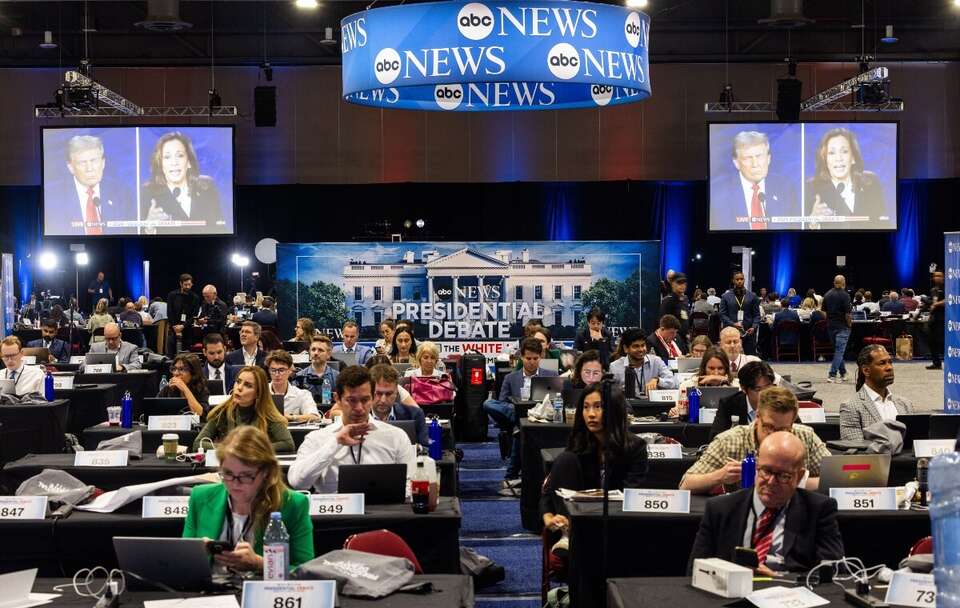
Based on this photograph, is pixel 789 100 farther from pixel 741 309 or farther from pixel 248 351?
pixel 248 351

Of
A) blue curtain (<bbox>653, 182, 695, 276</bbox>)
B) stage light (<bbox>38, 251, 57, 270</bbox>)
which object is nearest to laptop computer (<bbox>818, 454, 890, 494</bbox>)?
blue curtain (<bbox>653, 182, 695, 276</bbox>)

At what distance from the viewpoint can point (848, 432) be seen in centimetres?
704

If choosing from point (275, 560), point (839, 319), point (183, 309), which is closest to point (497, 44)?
point (275, 560)

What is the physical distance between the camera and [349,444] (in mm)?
5660

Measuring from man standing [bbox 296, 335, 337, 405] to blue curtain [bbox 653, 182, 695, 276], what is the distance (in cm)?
1583

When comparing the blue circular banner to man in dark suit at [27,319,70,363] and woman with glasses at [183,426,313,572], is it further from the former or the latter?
man in dark suit at [27,319,70,363]

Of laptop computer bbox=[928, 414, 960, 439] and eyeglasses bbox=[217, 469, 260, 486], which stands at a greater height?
eyeglasses bbox=[217, 469, 260, 486]

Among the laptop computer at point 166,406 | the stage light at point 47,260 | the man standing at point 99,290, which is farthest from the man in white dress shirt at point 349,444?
the stage light at point 47,260

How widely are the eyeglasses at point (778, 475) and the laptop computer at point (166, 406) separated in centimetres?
542

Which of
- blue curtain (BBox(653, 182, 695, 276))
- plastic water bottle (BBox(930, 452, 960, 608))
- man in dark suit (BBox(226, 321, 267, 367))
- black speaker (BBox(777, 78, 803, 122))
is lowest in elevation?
man in dark suit (BBox(226, 321, 267, 367))

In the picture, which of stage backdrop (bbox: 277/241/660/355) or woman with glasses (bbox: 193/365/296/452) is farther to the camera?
stage backdrop (bbox: 277/241/660/355)

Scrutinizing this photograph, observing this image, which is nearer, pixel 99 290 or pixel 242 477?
pixel 242 477

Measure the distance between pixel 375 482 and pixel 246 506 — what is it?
134 centimetres

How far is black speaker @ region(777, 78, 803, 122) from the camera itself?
20.9m
